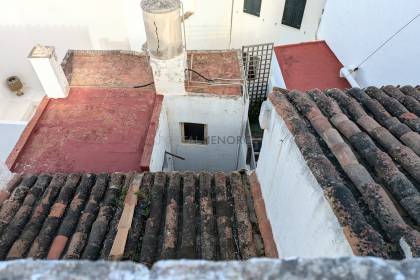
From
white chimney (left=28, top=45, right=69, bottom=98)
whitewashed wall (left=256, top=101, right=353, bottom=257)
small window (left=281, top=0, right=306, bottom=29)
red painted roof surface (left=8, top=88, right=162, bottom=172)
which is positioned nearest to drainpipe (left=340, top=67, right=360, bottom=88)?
small window (left=281, top=0, right=306, bottom=29)

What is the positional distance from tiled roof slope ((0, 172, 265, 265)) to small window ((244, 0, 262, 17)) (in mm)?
10485

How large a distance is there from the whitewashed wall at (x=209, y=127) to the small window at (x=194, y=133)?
0.47 ft

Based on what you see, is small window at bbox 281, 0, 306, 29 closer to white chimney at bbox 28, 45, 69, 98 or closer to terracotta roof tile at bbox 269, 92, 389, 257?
white chimney at bbox 28, 45, 69, 98

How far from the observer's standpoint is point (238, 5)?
15.0 metres

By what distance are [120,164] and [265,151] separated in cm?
383

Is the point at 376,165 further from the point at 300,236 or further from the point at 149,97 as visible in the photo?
the point at 149,97

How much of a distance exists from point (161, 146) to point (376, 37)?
7.24 meters

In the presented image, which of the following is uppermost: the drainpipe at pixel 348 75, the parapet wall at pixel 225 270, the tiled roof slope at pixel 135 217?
the parapet wall at pixel 225 270

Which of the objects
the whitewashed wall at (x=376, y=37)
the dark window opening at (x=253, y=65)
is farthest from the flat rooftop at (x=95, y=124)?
the whitewashed wall at (x=376, y=37)

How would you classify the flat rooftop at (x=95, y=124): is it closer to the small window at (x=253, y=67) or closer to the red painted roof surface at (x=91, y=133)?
the red painted roof surface at (x=91, y=133)

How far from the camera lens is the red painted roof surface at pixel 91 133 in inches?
303

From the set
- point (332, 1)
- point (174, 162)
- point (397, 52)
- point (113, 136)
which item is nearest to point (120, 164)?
point (113, 136)

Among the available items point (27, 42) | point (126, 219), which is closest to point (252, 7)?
point (27, 42)

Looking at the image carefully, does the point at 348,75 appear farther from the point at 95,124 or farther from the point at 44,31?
the point at 44,31
